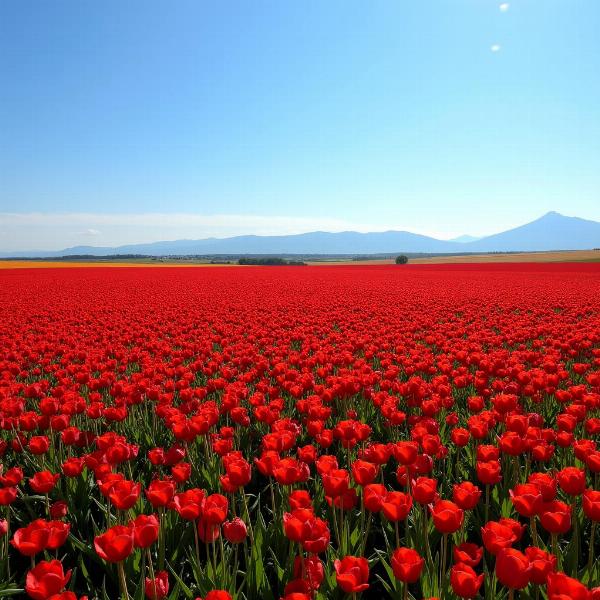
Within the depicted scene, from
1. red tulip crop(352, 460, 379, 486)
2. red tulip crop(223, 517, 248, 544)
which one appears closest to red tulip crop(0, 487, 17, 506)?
red tulip crop(223, 517, 248, 544)

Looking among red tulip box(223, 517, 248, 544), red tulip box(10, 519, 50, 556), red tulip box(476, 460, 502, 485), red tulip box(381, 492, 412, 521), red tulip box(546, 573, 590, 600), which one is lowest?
red tulip box(223, 517, 248, 544)

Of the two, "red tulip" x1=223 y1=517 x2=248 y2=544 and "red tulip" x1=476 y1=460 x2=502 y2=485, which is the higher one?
"red tulip" x1=476 y1=460 x2=502 y2=485

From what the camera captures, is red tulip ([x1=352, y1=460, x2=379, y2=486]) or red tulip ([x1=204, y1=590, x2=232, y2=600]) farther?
red tulip ([x1=352, y1=460, x2=379, y2=486])

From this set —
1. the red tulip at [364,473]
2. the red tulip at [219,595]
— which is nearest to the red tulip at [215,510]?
the red tulip at [219,595]

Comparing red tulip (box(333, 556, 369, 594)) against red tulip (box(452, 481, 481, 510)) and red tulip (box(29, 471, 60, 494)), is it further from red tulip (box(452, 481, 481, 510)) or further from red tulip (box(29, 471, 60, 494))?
red tulip (box(29, 471, 60, 494))

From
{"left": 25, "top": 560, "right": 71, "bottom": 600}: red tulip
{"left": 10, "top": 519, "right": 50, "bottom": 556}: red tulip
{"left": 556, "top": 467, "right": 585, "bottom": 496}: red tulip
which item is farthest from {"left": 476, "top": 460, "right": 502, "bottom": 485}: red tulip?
{"left": 10, "top": 519, "right": 50, "bottom": 556}: red tulip

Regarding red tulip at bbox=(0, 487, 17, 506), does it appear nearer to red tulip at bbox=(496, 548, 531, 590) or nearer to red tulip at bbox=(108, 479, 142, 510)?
red tulip at bbox=(108, 479, 142, 510)

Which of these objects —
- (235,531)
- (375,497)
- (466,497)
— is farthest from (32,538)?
(466,497)

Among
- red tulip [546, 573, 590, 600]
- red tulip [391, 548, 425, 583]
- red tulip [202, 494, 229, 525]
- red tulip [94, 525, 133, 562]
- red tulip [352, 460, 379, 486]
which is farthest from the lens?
red tulip [352, 460, 379, 486]

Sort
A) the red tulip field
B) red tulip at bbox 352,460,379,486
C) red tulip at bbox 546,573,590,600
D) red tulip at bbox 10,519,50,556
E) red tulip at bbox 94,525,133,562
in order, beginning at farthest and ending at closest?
red tulip at bbox 352,460,379,486, the red tulip field, red tulip at bbox 10,519,50,556, red tulip at bbox 94,525,133,562, red tulip at bbox 546,573,590,600

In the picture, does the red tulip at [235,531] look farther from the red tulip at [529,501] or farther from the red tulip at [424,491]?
the red tulip at [529,501]

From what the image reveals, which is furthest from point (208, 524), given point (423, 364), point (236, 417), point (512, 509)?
point (423, 364)

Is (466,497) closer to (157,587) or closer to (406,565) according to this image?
(406,565)

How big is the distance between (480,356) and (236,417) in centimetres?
390
